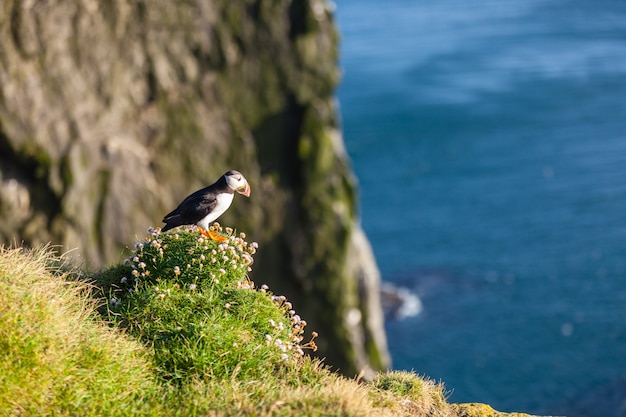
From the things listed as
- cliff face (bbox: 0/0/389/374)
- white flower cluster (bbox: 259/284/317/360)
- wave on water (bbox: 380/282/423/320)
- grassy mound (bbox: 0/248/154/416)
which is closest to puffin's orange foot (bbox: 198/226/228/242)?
white flower cluster (bbox: 259/284/317/360)

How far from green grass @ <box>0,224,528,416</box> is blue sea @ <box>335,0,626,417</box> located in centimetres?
3450

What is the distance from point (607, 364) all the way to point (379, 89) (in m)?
57.9

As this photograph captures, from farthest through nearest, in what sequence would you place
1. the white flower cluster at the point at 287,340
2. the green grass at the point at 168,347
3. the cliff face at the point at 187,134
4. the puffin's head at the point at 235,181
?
the cliff face at the point at 187,134, the puffin's head at the point at 235,181, the white flower cluster at the point at 287,340, the green grass at the point at 168,347

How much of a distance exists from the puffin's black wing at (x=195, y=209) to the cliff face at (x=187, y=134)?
29.2 meters

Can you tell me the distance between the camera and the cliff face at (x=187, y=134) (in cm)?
3947

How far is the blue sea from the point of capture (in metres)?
64.1

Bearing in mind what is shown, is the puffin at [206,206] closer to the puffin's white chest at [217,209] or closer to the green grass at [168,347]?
the puffin's white chest at [217,209]

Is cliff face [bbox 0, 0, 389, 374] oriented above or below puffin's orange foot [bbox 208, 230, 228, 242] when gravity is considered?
below

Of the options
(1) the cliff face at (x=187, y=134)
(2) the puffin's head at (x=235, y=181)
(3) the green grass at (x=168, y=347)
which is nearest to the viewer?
(3) the green grass at (x=168, y=347)

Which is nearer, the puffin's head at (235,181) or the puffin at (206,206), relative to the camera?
the puffin at (206,206)

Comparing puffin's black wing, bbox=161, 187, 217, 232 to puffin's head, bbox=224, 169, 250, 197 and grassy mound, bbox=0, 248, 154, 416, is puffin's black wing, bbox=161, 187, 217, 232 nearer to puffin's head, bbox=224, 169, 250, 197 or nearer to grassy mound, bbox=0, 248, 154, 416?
puffin's head, bbox=224, 169, 250, 197

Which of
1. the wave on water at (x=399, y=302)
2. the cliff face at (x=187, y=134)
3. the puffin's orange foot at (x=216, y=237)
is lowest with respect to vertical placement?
the wave on water at (x=399, y=302)

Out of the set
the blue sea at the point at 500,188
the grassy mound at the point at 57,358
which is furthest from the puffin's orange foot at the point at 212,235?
the blue sea at the point at 500,188

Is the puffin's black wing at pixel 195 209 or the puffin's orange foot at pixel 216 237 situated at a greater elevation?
the puffin's black wing at pixel 195 209
